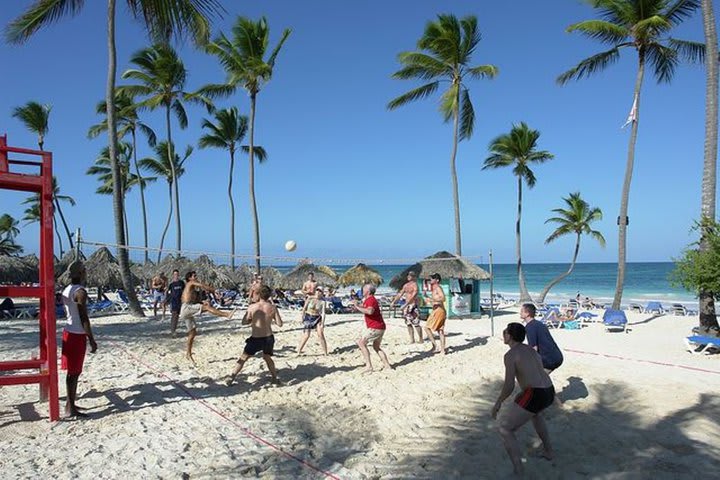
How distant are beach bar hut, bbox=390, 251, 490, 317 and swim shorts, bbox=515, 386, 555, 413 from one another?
428 inches

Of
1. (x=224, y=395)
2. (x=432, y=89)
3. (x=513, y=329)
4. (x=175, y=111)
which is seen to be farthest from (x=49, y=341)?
(x=175, y=111)

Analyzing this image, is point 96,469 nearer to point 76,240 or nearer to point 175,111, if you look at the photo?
point 76,240

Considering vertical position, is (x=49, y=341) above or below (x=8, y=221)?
below

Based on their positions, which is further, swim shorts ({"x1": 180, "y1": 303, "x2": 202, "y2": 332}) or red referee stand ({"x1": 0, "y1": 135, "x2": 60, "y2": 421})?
swim shorts ({"x1": 180, "y1": 303, "x2": 202, "y2": 332})

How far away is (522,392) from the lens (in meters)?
3.87

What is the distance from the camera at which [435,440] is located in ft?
15.6

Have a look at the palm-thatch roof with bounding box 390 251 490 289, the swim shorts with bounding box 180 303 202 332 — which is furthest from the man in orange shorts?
the palm-thatch roof with bounding box 390 251 490 289

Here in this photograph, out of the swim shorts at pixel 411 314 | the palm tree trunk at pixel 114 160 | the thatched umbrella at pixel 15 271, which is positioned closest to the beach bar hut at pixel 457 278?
the swim shorts at pixel 411 314

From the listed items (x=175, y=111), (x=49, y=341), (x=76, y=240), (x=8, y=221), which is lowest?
(x=49, y=341)

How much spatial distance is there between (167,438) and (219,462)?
2.53 feet

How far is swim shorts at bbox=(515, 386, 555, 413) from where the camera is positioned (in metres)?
3.79

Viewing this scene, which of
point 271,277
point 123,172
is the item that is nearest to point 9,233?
point 123,172

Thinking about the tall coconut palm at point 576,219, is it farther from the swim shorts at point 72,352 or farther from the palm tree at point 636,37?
the swim shorts at point 72,352

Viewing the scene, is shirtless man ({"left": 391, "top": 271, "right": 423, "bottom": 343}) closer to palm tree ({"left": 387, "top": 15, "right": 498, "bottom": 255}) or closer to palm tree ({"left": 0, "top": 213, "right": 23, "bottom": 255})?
palm tree ({"left": 387, "top": 15, "right": 498, "bottom": 255})
